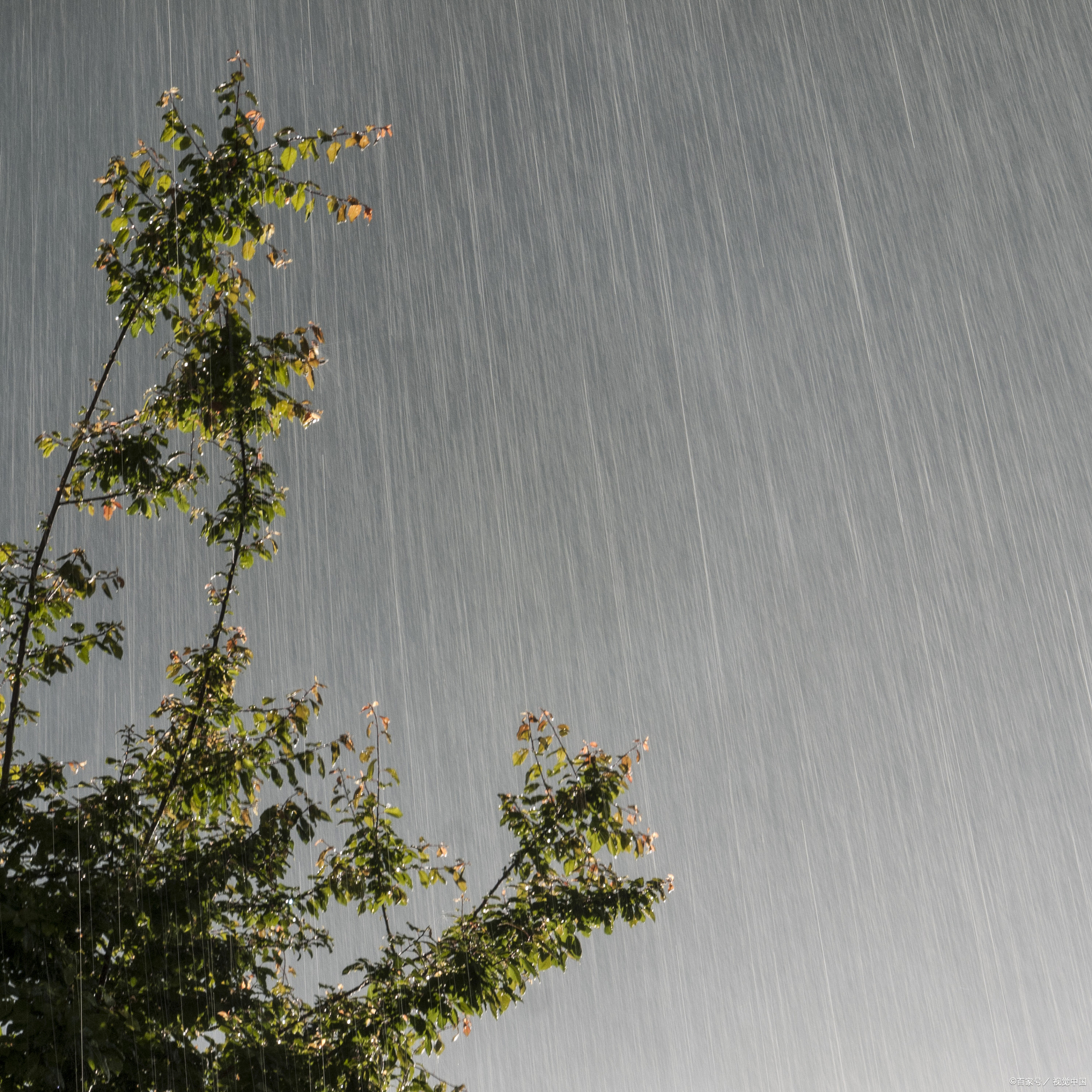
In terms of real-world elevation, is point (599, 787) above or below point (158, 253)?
below

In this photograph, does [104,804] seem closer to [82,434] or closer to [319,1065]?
[319,1065]

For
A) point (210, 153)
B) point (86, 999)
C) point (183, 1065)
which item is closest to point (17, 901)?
point (86, 999)

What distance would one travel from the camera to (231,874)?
463cm

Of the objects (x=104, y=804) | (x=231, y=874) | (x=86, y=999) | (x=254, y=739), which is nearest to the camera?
(x=86, y=999)

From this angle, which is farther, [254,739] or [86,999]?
[254,739]

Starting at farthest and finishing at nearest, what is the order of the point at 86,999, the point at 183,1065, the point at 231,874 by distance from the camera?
the point at 231,874 → the point at 183,1065 → the point at 86,999

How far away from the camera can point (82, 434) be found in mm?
4723

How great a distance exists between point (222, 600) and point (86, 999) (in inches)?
79.8

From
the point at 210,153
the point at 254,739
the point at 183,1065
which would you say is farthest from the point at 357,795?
the point at 210,153

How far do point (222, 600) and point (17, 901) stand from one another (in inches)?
68.3

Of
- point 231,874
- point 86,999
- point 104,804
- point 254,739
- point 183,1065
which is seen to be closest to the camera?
point 86,999

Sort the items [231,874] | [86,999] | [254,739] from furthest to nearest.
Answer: [254,739] → [231,874] → [86,999]

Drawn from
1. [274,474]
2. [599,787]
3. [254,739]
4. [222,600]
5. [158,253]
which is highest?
[158,253]

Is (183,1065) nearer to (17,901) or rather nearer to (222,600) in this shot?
(17,901)
